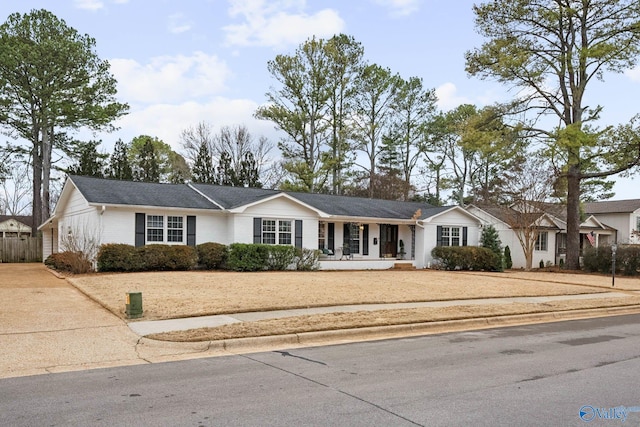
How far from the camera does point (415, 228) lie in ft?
99.0

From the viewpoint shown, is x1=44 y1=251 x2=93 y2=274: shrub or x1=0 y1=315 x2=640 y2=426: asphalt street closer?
x1=0 y1=315 x2=640 y2=426: asphalt street

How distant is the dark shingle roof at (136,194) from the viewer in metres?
22.2

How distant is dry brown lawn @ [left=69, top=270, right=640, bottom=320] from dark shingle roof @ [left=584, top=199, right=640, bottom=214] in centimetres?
2631

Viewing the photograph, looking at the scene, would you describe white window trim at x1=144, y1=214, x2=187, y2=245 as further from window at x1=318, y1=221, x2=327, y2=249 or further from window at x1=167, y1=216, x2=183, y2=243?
window at x1=318, y1=221, x2=327, y2=249

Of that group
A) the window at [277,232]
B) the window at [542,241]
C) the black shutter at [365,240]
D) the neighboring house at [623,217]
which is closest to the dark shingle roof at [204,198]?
the black shutter at [365,240]

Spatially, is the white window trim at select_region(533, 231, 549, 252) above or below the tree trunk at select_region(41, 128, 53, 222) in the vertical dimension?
below

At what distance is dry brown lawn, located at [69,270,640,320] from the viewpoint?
1269 centimetres

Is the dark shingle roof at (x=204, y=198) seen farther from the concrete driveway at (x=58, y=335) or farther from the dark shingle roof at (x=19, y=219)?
the dark shingle roof at (x=19, y=219)

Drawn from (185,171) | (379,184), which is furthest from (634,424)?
(185,171)

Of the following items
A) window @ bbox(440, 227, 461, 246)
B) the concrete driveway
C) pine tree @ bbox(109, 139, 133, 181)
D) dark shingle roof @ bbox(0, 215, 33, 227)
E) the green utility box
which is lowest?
the concrete driveway

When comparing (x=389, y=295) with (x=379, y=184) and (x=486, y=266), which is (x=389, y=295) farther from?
(x=379, y=184)

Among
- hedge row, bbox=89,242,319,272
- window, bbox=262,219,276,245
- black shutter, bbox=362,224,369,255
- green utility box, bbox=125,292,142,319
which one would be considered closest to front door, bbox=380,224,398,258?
black shutter, bbox=362,224,369,255
